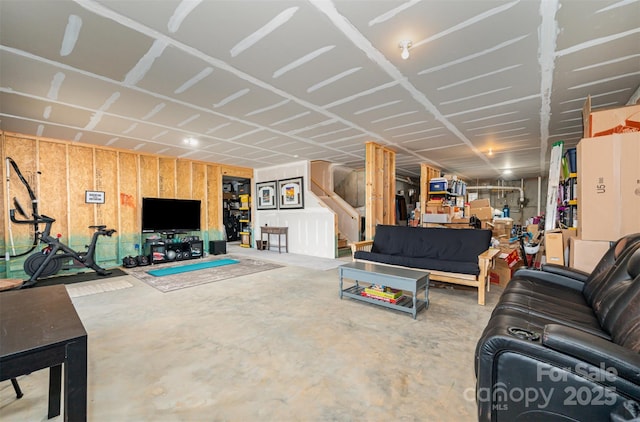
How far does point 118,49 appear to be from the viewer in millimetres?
2197

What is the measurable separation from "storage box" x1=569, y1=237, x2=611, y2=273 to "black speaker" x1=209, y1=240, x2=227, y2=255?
690cm

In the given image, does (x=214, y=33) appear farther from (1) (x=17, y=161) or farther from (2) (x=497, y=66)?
(1) (x=17, y=161)

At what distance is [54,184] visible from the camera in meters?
5.05

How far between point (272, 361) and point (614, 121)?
3861mm

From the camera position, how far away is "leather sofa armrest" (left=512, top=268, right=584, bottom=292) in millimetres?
2246

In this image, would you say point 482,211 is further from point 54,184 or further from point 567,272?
point 54,184

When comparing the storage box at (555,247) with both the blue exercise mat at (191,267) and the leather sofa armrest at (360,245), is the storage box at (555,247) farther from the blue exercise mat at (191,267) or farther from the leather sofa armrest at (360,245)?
the blue exercise mat at (191,267)

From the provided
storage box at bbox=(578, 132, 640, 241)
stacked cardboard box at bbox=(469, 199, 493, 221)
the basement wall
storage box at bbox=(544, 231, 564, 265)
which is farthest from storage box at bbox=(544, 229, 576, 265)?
the basement wall

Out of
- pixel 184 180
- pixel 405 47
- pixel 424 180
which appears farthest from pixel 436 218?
pixel 184 180

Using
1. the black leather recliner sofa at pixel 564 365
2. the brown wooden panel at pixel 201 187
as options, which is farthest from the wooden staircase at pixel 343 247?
the black leather recliner sofa at pixel 564 365

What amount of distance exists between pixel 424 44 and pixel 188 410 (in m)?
3.03

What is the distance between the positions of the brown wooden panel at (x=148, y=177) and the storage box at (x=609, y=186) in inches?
295

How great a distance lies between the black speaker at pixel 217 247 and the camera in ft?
23.3

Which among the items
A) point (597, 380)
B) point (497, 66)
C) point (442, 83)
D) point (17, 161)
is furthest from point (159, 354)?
point (17, 161)
